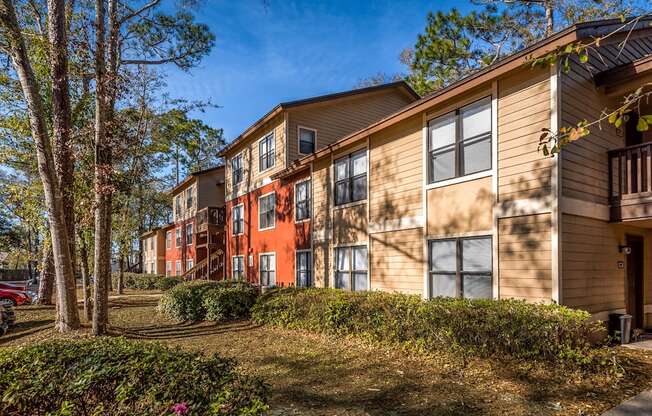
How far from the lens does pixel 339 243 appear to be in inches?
544

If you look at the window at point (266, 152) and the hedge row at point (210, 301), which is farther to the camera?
the window at point (266, 152)

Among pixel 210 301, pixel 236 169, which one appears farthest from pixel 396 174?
pixel 236 169

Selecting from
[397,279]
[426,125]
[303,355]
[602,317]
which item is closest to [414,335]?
[303,355]

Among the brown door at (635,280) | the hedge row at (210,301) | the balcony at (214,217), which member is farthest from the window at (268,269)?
the brown door at (635,280)

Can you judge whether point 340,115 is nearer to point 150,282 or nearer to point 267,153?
point 267,153

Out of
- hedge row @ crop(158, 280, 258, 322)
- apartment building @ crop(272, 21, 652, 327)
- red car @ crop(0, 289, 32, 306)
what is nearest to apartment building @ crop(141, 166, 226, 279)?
red car @ crop(0, 289, 32, 306)

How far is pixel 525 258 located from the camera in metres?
7.76

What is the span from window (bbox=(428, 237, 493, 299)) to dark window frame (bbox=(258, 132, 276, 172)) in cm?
1084

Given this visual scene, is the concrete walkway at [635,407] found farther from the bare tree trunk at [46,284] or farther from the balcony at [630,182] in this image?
the bare tree trunk at [46,284]

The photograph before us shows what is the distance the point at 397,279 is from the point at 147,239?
141ft

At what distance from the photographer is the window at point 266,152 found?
62.0ft

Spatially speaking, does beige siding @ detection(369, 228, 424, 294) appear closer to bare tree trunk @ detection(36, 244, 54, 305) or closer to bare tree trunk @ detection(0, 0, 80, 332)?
bare tree trunk @ detection(0, 0, 80, 332)

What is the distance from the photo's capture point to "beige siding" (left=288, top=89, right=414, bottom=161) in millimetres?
17500

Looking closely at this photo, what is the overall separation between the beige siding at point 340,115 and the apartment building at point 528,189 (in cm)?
686
